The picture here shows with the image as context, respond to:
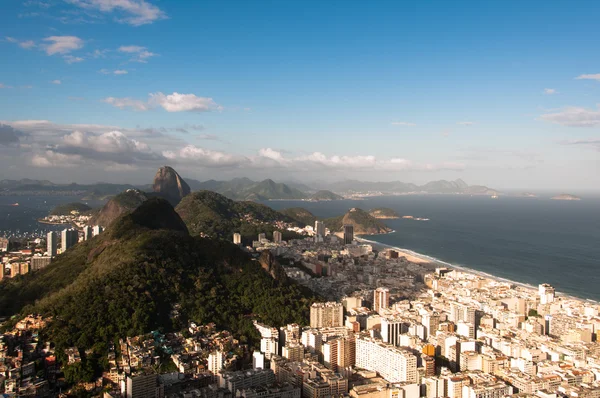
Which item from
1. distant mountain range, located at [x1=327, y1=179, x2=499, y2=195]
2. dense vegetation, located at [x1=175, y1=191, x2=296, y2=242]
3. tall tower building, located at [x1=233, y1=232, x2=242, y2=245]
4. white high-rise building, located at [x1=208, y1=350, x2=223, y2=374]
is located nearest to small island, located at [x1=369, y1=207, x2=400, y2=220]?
dense vegetation, located at [x1=175, y1=191, x2=296, y2=242]

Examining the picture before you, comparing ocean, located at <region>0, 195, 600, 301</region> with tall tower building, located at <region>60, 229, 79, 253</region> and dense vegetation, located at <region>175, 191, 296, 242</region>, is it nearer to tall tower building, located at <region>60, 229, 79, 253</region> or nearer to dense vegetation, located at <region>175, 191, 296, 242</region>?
dense vegetation, located at <region>175, 191, 296, 242</region>

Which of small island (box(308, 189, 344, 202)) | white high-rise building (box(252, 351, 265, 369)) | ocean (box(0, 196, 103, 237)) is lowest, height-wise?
white high-rise building (box(252, 351, 265, 369))

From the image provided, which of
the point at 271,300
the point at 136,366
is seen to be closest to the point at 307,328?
the point at 271,300

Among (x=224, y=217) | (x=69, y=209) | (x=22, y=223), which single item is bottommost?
(x=22, y=223)

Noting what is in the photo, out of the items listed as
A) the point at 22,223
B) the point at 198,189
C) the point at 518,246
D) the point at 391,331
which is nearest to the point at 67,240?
the point at 391,331

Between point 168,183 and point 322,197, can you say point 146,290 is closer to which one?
point 168,183

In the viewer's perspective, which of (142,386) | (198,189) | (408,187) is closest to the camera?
(142,386)
